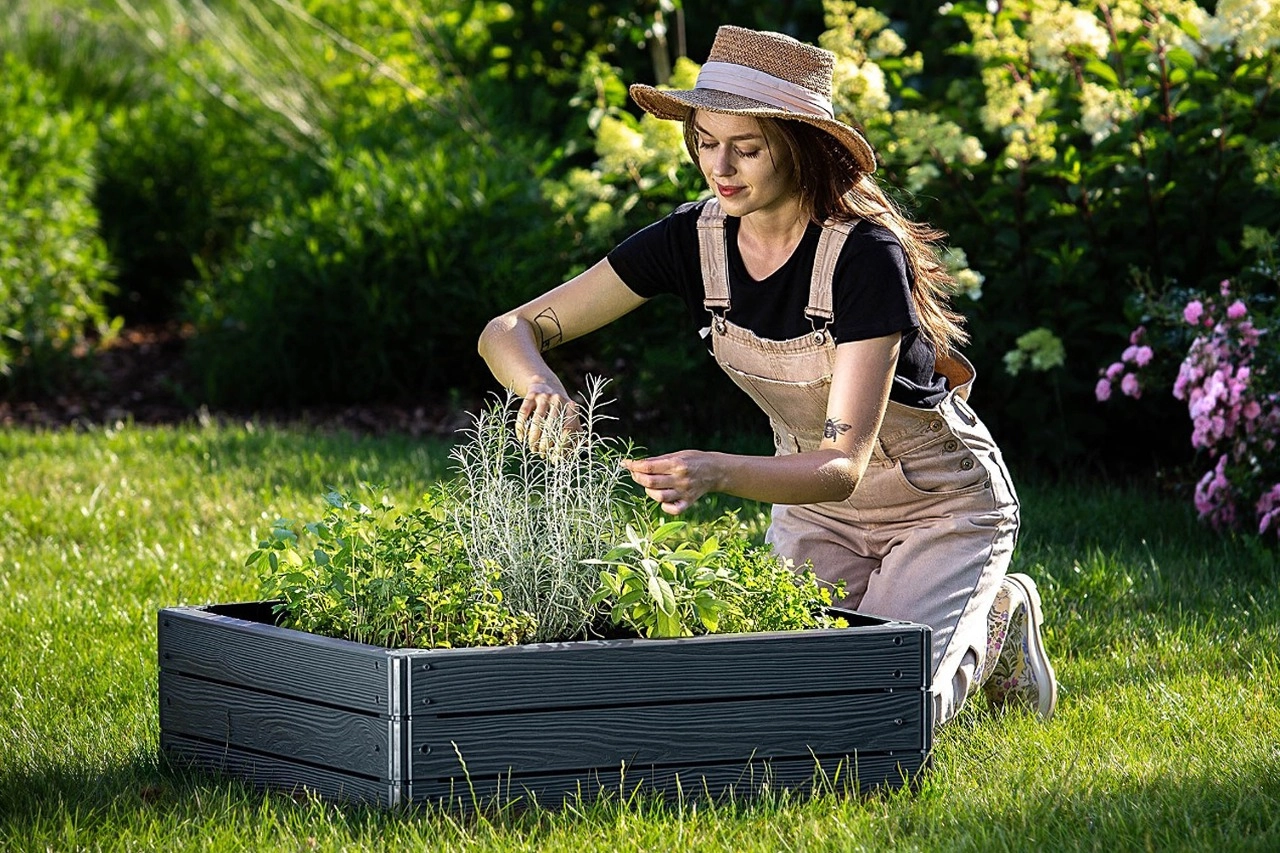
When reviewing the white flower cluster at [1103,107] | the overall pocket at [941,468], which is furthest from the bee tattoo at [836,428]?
the white flower cluster at [1103,107]

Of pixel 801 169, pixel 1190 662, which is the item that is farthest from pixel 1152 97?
pixel 801 169

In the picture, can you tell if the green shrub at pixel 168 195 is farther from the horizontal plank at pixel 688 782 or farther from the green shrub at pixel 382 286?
the horizontal plank at pixel 688 782

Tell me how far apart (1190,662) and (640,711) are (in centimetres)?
154

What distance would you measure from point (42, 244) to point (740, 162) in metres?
6.13

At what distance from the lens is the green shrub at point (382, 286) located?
7176mm

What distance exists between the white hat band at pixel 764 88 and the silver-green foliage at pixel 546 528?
59 cm

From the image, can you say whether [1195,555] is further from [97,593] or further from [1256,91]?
[97,593]

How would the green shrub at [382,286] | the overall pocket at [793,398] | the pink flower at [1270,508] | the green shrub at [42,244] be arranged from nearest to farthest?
1. the overall pocket at [793,398]
2. the pink flower at [1270,508]
3. the green shrub at [382,286]
4. the green shrub at [42,244]

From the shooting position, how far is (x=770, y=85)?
2.81 metres

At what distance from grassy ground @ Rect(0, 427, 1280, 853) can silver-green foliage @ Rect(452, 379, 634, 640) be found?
35cm

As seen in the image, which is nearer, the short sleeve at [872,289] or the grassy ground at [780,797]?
the grassy ground at [780,797]

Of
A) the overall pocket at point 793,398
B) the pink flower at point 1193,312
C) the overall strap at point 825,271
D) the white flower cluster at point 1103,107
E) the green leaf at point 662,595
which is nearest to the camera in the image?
the green leaf at point 662,595

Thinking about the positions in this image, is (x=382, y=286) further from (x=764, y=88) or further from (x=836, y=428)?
(x=836, y=428)

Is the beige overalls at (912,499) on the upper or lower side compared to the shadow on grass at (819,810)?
upper
